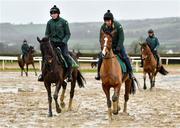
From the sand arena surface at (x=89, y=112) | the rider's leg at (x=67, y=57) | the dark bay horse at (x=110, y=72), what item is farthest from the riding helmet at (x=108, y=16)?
the sand arena surface at (x=89, y=112)

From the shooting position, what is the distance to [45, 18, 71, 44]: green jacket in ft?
52.9

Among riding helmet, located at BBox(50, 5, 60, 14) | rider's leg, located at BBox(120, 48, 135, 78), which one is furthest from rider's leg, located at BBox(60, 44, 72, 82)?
rider's leg, located at BBox(120, 48, 135, 78)

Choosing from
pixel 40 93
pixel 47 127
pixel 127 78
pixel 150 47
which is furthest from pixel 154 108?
pixel 150 47

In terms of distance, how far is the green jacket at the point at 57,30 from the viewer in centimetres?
1611

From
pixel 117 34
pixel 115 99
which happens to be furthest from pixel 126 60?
pixel 115 99

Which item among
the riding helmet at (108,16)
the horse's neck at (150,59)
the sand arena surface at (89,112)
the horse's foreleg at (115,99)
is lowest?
the sand arena surface at (89,112)

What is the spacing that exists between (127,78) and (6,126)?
398 centimetres

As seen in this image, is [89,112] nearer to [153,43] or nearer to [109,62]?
[109,62]

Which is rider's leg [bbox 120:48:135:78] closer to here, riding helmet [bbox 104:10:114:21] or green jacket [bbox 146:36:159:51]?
riding helmet [bbox 104:10:114:21]

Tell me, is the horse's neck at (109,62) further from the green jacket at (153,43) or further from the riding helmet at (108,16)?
the green jacket at (153,43)

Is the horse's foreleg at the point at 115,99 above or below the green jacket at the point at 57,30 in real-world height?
below

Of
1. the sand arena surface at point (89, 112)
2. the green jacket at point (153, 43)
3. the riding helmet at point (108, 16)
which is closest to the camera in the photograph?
the sand arena surface at point (89, 112)

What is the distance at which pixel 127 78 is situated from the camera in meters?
15.8

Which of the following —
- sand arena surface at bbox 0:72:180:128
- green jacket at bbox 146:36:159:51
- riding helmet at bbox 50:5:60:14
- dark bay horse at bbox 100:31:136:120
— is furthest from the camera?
green jacket at bbox 146:36:159:51
